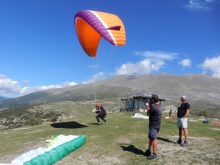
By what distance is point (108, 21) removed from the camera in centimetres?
1714

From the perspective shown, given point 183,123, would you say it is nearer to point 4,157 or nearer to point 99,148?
point 99,148

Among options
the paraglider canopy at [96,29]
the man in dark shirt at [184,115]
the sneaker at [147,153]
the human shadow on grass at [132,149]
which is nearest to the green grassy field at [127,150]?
the human shadow on grass at [132,149]

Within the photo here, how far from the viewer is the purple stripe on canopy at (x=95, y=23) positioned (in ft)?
52.9

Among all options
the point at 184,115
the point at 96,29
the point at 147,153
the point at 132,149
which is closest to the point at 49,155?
the point at 132,149

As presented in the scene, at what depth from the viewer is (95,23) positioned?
671 inches

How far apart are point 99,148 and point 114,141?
163 cm

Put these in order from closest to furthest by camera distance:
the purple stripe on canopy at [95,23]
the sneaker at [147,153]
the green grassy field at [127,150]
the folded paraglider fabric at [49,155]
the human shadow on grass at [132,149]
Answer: the folded paraglider fabric at [49,155] < the green grassy field at [127,150] < the sneaker at [147,153] < the human shadow on grass at [132,149] < the purple stripe on canopy at [95,23]

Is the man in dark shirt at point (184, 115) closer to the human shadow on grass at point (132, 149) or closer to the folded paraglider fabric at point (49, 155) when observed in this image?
the human shadow on grass at point (132, 149)

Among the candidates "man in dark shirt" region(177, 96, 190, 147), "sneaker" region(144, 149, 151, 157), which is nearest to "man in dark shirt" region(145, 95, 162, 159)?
"sneaker" region(144, 149, 151, 157)

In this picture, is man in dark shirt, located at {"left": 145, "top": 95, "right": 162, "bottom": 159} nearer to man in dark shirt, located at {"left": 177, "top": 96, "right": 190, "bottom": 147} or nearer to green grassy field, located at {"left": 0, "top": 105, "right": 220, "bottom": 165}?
green grassy field, located at {"left": 0, "top": 105, "right": 220, "bottom": 165}

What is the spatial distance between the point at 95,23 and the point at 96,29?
59 centimetres

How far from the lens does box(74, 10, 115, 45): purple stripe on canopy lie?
16122mm

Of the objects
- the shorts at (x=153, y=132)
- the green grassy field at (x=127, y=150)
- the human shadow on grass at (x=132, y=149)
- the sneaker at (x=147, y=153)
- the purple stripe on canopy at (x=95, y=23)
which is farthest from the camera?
the purple stripe on canopy at (x=95, y=23)

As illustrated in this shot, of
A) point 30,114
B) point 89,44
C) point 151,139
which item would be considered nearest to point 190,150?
point 151,139
